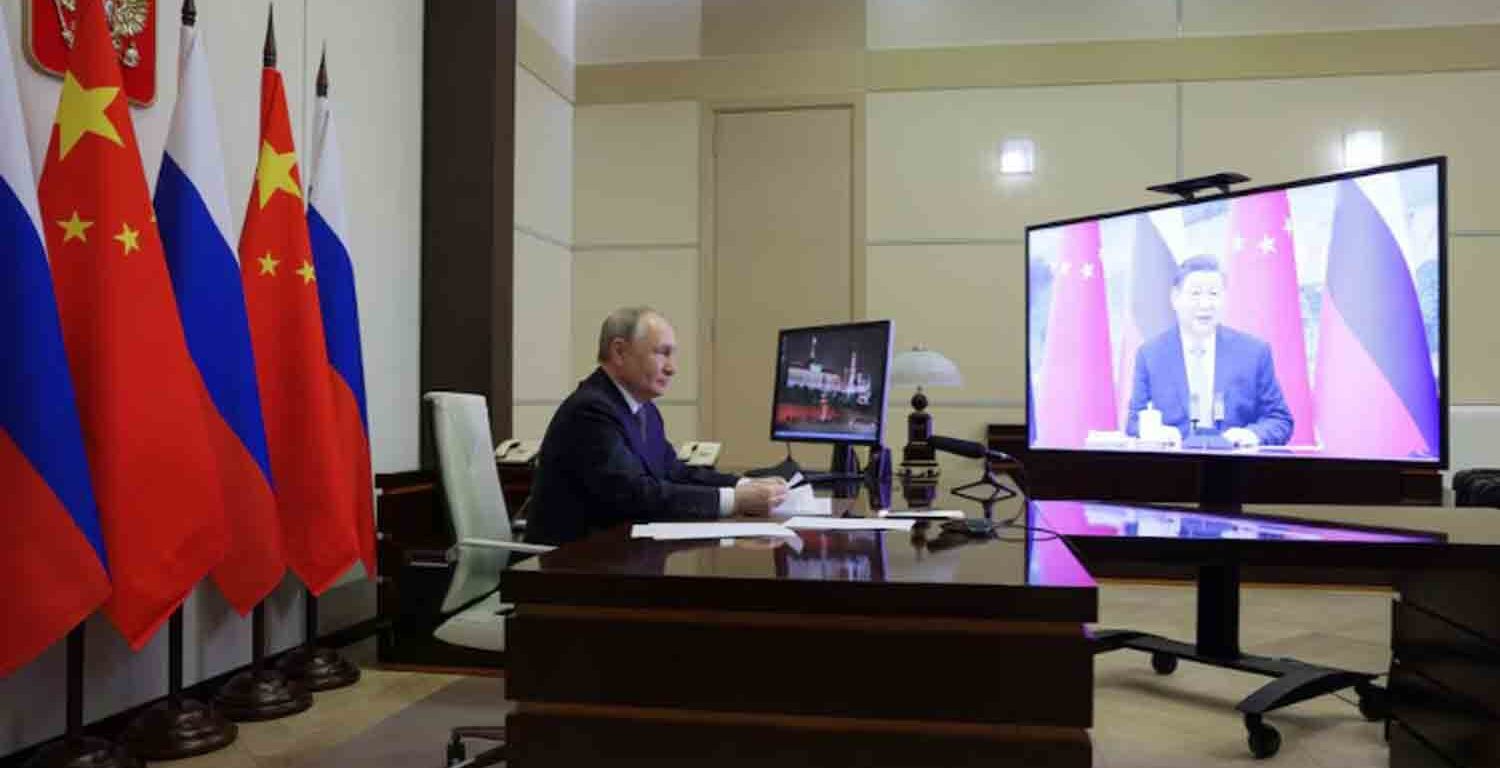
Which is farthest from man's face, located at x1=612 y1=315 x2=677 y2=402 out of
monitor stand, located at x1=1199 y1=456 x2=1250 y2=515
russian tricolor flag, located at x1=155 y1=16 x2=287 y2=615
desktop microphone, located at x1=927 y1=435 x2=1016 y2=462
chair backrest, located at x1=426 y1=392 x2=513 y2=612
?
monitor stand, located at x1=1199 y1=456 x2=1250 y2=515

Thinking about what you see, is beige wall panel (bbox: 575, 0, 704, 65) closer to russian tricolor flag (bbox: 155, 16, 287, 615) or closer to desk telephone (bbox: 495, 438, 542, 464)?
desk telephone (bbox: 495, 438, 542, 464)

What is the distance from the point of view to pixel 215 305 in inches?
109

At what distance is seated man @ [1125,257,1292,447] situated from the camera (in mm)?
2193

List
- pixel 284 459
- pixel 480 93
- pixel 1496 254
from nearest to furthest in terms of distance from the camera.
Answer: pixel 284 459 < pixel 480 93 < pixel 1496 254

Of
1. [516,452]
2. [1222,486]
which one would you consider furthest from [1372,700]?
[516,452]

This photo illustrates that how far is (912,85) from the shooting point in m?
5.98

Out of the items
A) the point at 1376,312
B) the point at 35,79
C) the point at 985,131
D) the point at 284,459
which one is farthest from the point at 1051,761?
the point at 985,131

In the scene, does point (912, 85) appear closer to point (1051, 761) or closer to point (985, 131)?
point (985, 131)

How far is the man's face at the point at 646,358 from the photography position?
2621 millimetres

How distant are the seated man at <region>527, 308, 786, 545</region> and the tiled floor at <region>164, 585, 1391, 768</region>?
2.63 feet

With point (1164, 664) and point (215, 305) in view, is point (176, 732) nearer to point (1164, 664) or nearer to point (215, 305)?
point (215, 305)

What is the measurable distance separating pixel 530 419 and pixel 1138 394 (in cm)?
352

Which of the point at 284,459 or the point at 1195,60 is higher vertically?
the point at 1195,60

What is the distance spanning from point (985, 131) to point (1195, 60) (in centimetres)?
113
